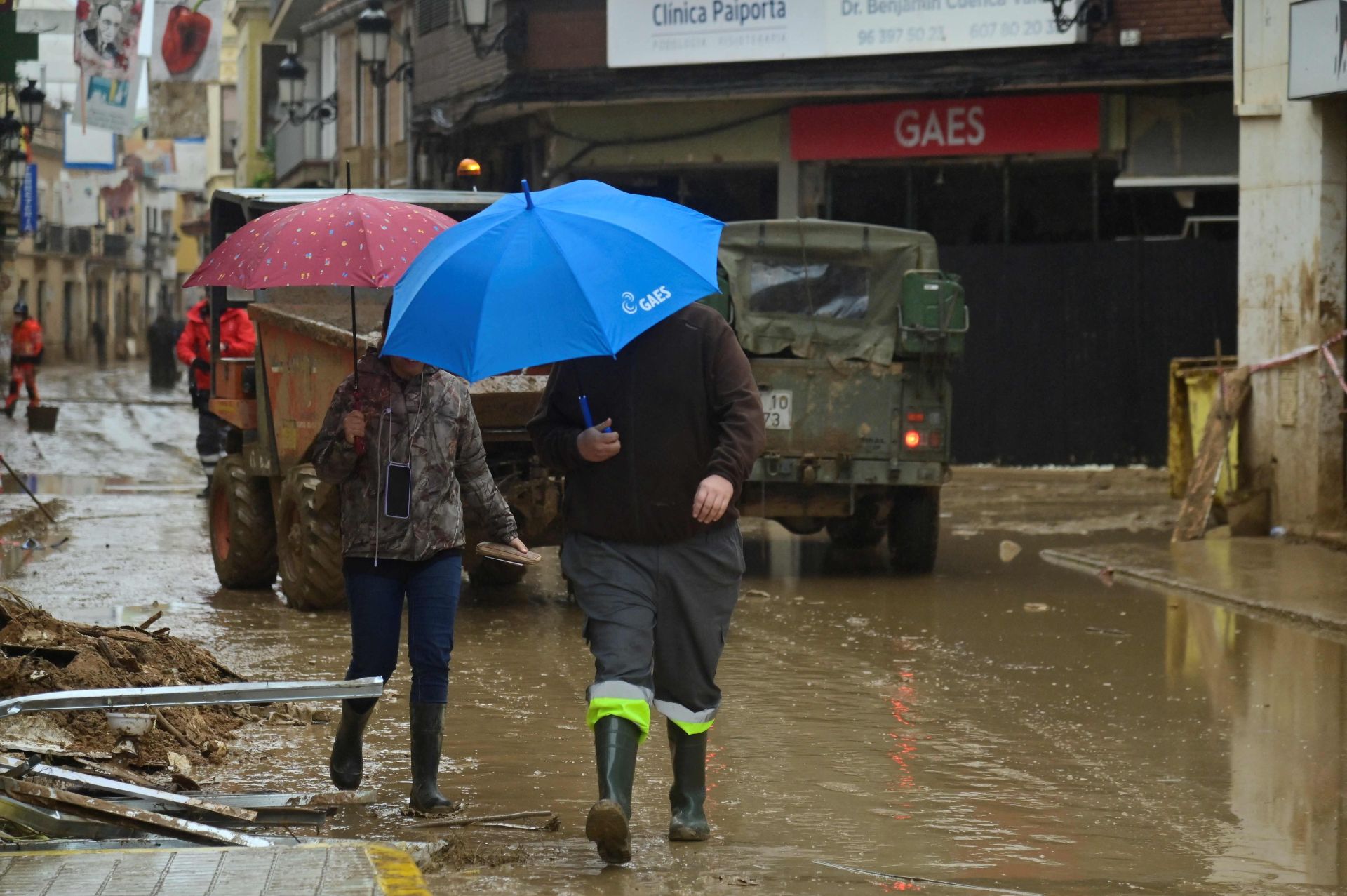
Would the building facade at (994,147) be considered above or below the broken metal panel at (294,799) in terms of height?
above

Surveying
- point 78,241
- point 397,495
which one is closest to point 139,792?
point 397,495

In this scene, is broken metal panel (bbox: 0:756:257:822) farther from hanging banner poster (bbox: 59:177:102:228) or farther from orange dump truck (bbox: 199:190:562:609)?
hanging banner poster (bbox: 59:177:102:228)

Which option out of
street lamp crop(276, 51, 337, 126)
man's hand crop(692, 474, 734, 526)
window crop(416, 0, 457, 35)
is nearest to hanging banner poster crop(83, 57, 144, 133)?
street lamp crop(276, 51, 337, 126)

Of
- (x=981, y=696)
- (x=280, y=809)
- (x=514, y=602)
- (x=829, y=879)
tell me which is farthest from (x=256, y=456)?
(x=829, y=879)

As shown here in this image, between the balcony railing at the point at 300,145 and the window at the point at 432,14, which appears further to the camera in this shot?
the balcony railing at the point at 300,145

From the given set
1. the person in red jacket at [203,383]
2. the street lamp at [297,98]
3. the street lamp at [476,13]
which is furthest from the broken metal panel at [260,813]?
the street lamp at [297,98]

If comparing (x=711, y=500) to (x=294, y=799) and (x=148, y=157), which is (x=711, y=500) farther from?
(x=148, y=157)

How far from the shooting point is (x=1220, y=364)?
47.5ft

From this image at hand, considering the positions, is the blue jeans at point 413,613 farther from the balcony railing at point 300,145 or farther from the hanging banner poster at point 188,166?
the hanging banner poster at point 188,166

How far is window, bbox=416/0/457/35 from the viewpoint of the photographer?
82.0 feet

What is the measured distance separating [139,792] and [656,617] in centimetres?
153

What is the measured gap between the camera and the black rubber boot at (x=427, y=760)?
5.82m

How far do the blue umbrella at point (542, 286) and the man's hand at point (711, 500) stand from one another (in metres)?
0.46

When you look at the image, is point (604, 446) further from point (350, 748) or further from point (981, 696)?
point (981, 696)
